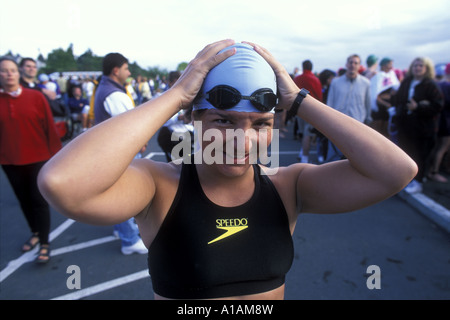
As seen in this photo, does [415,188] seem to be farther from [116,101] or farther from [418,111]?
[116,101]

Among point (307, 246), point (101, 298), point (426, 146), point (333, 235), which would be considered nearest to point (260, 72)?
point (101, 298)

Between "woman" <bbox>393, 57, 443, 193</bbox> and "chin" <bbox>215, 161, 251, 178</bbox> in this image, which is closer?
"chin" <bbox>215, 161, 251, 178</bbox>

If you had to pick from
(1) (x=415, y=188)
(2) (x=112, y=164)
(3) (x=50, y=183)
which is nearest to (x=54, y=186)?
(3) (x=50, y=183)

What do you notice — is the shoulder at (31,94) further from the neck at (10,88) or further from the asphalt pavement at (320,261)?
the asphalt pavement at (320,261)

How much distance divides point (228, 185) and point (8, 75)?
10.1 feet

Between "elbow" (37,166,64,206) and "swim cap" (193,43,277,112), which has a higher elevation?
"swim cap" (193,43,277,112)

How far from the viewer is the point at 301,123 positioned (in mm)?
7758

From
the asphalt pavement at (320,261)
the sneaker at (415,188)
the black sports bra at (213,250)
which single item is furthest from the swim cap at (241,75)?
the sneaker at (415,188)

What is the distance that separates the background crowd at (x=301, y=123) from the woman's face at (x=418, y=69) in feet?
0.05

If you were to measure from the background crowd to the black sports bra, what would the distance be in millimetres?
597

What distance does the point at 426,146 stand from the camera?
16.4 feet

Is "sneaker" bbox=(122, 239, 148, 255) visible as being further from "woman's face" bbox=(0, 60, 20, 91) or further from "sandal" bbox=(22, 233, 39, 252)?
"woman's face" bbox=(0, 60, 20, 91)

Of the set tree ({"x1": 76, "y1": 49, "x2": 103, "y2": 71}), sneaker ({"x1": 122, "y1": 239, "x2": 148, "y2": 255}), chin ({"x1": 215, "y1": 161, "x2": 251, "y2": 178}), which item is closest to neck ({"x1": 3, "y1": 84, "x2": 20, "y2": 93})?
sneaker ({"x1": 122, "y1": 239, "x2": 148, "y2": 255})

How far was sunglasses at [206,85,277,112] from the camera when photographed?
115 cm
